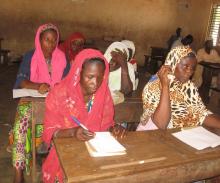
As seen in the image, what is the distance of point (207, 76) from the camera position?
7.24 metres

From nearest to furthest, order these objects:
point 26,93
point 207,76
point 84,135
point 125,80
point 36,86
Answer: point 84,135, point 26,93, point 36,86, point 125,80, point 207,76

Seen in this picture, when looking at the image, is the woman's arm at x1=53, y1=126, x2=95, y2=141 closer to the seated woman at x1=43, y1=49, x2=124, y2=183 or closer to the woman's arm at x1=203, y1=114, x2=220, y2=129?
the seated woman at x1=43, y1=49, x2=124, y2=183

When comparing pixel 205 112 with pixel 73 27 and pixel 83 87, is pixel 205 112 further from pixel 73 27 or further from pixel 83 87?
pixel 73 27

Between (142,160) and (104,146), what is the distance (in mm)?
229

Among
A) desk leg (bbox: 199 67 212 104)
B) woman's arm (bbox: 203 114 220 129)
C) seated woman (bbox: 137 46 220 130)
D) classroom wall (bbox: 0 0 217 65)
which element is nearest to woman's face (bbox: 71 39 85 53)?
seated woman (bbox: 137 46 220 130)

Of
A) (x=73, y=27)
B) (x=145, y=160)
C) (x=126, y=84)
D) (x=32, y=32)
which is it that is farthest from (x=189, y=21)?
(x=145, y=160)

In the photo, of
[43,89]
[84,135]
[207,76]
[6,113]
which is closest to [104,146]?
[84,135]

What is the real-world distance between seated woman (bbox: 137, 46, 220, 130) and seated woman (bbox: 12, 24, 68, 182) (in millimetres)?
1016

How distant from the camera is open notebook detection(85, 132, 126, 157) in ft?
4.97

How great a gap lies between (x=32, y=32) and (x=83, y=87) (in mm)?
7843

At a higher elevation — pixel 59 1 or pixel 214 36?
pixel 59 1

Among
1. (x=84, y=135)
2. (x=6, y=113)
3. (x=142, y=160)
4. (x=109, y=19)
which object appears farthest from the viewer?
(x=109, y=19)

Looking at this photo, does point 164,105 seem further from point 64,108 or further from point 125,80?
point 125,80

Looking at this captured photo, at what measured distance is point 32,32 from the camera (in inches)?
360
